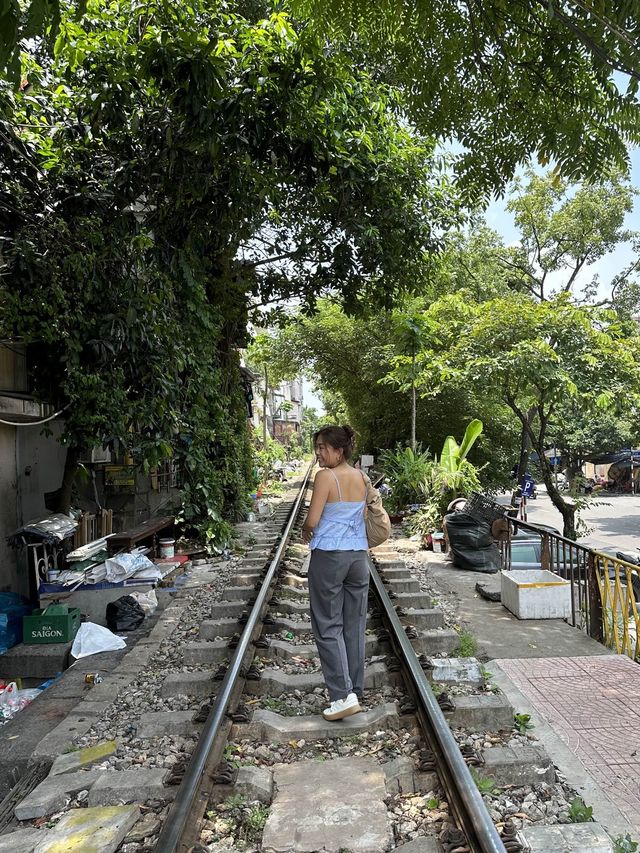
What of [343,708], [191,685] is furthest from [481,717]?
[191,685]

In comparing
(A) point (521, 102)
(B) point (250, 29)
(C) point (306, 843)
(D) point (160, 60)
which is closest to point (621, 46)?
(A) point (521, 102)

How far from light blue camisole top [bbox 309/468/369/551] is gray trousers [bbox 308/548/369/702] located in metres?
0.04

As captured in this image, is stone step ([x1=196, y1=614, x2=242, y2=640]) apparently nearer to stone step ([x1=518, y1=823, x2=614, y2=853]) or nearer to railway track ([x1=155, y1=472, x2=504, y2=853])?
railway track ([x1=155, y1=472, x2=504, y2=853])

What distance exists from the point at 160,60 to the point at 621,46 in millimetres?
4526

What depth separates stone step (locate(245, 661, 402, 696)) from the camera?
4387 millimetres

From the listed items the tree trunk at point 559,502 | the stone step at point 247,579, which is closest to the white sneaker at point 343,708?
the stone step at point 247,579

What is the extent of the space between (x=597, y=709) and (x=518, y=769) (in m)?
1.24

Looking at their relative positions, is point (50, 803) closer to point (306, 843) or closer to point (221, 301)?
point (306, 843)

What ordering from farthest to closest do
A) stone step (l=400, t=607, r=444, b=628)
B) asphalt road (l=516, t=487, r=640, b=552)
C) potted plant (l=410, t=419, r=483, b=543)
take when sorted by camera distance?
asphalt road (l=516, t=487, r=640, b=552), potted plant (l=410, t=419, r=483, b=543), stone step (l=400, t=607, r=444, b=628)

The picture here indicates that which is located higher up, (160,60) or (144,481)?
(160,60)

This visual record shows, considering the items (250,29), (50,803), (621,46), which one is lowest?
(50,803)

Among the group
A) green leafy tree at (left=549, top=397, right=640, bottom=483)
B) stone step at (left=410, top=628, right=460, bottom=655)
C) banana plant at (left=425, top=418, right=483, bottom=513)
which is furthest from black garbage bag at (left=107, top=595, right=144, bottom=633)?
green leafy tree at (left=549, top=397, right=640, bottom=483)

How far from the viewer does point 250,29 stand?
639cm

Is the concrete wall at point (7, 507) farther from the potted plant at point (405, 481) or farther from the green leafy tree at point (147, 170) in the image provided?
the potted plant at point (405, 481)
